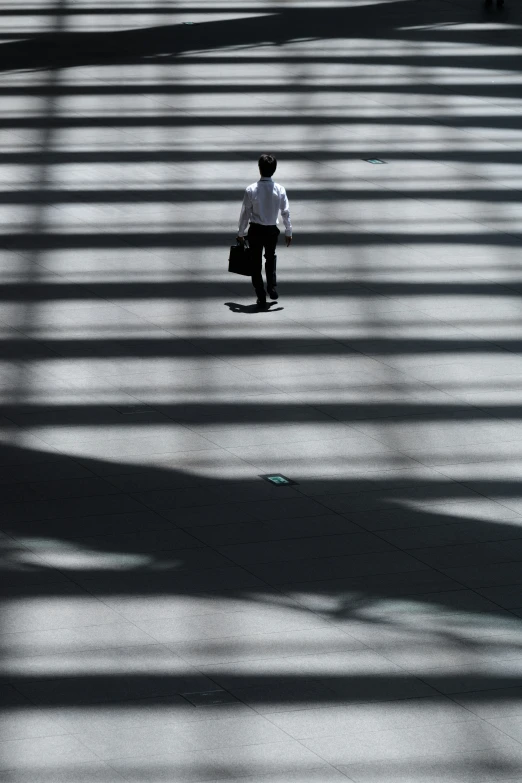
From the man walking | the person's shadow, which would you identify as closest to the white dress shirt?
the man walking

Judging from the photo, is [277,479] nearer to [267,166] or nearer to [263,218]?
[263,218]

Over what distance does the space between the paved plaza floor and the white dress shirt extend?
72 cm

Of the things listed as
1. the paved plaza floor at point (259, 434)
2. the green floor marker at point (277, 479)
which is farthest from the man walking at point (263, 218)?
the green floor marker at point (277, 479)

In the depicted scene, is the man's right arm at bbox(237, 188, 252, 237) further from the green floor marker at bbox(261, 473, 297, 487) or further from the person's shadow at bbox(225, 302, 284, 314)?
the green floor marker at bbox(261, 473, 297, 487)

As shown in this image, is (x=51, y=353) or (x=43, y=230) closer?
(x=51, y=353)

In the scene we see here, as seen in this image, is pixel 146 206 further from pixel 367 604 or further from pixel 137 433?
pixel 367 604

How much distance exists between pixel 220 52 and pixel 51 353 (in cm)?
1175

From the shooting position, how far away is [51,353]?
12141 mm

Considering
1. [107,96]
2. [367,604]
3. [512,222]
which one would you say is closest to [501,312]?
[512,222]

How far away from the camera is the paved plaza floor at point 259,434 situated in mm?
7184

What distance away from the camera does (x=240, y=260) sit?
43.6ft

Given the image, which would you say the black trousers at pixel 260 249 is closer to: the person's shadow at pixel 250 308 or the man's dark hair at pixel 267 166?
the person's shadow at pixel 250 308

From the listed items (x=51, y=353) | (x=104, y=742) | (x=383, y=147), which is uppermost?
(x=383, y=147)

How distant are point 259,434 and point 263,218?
309 centimetres
